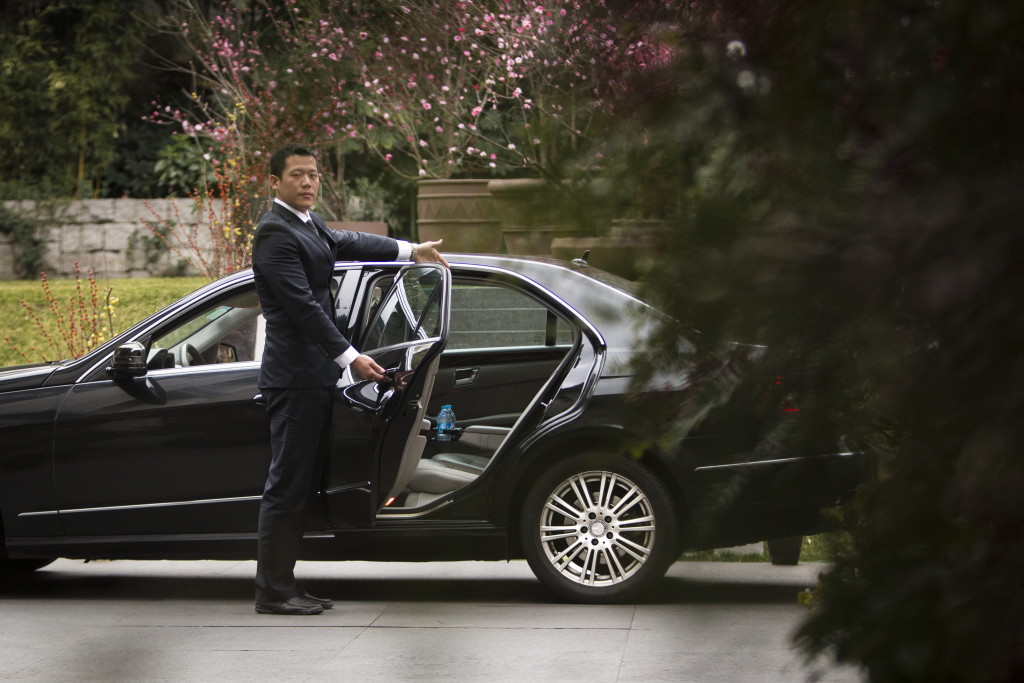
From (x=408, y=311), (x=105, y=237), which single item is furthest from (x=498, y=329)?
(x=105, y=237)

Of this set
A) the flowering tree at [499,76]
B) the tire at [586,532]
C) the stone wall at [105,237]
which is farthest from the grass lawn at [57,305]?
the flowering tree at [499,76]

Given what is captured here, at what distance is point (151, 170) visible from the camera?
1747cm

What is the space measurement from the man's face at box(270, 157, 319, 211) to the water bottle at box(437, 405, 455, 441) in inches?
56.5

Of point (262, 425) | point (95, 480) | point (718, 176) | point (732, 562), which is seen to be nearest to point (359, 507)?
point (262, 425)

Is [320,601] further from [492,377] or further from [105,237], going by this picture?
[105,237]

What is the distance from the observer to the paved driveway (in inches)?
50.4

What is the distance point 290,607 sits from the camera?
225 inches

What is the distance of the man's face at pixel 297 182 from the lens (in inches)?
219

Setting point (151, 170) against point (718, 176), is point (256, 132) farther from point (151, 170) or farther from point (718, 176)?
point (718, 176)

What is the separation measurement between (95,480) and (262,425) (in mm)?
786

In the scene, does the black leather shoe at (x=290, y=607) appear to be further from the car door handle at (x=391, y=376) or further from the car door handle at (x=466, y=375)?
the car door handle at (x=466, y=375)

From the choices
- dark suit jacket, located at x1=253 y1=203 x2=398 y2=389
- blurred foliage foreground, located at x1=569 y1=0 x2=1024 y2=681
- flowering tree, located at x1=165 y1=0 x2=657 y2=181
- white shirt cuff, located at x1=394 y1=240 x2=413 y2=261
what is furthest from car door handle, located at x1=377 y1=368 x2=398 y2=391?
blurred foliage foreground, located at x1=569 y1=0 x2=1024 y2=681

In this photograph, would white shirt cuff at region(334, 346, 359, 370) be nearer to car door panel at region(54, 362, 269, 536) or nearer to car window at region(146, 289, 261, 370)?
car door panel at region(54, 362, 269, 536)

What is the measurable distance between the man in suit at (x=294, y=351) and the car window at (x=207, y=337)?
0.63 metres
